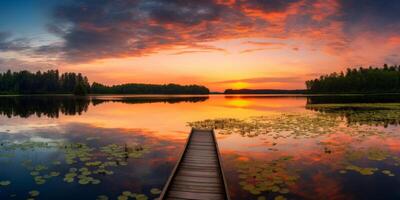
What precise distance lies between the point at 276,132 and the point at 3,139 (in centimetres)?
2217

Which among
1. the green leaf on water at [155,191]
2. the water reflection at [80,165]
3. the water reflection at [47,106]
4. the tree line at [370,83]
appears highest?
the tree line at [370,83]

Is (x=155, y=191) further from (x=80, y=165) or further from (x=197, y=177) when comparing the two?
(x=80, y=165)

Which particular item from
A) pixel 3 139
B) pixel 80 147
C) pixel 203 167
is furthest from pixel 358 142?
pixel 3 139

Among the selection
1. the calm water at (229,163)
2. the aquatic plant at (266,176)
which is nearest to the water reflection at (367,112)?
the calm water at (229,163)

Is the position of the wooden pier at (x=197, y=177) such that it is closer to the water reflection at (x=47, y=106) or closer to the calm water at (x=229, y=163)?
the calm water at (x=229, y=163)

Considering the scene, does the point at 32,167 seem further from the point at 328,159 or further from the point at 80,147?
the point at 328,159

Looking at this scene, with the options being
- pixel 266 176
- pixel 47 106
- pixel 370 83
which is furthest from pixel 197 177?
pixel 370 83

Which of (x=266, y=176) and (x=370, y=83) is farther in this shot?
(x=370, y=83)

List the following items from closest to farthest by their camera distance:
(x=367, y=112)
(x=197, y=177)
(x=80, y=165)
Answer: (x=197, y=177) → (x=80, y=165) → (x=367, y=112)

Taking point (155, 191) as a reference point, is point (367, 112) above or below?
above

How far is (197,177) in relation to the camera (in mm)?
11750

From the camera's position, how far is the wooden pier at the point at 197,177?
9922 mm

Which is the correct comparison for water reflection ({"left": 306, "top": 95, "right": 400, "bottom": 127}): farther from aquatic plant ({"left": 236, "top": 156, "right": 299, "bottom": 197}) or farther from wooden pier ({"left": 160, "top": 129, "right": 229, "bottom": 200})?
wooden pier ({"left": 160, "top": 129, "right": 229, "bottom": 200})

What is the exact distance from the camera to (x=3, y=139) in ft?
72.4
